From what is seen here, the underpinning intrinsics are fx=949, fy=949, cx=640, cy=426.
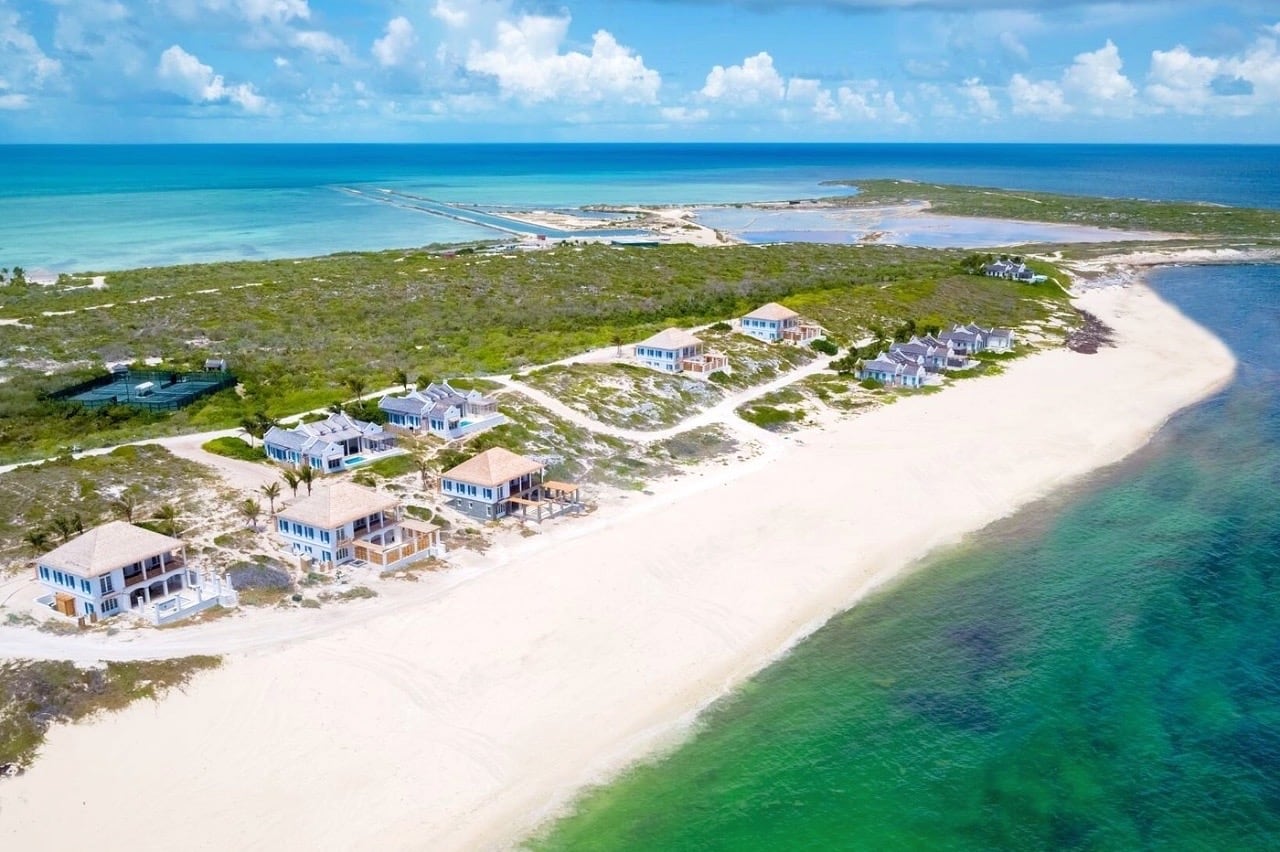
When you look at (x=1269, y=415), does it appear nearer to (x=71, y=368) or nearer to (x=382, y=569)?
(x=382, y=569)

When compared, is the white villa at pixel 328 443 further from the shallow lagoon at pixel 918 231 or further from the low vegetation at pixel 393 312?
the shallow lagoon at pixel 918 231

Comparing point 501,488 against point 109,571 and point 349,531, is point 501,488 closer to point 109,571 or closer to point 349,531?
point 349,531

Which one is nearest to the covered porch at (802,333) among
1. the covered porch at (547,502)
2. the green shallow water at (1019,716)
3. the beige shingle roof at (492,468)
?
the green shallow water at (1019,716)

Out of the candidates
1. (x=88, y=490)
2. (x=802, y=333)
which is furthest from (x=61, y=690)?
(x=802, y=333)

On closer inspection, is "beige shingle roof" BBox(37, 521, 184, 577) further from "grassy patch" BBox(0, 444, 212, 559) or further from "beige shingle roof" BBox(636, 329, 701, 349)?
"beige shingle roof" BBox(636, 329, 701, 349)

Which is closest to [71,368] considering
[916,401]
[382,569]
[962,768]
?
[382,569]

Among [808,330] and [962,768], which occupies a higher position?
[808,330]

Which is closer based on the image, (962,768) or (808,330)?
(962,768)
